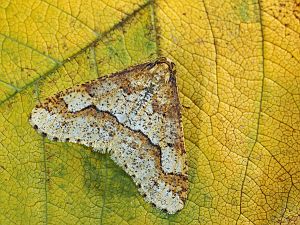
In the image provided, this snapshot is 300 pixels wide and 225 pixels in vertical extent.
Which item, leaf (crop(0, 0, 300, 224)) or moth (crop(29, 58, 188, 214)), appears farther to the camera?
moth (crop(29, 58, 188, 214))

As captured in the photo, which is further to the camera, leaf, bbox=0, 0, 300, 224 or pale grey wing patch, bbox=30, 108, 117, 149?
pale grey wing patch, bbox=30, 108, 117, 149

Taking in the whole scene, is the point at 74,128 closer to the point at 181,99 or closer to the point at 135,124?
the point at 135,124

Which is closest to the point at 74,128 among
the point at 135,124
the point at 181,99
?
the point at 135,124

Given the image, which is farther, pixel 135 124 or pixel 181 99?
pixel 135 124

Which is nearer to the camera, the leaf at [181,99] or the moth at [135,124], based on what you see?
the leaf at [181,99]
